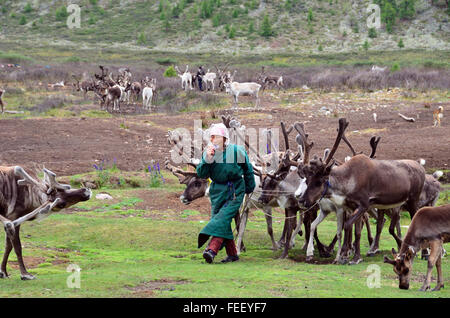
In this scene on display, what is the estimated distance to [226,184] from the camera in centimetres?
1059

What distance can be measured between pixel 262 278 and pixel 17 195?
11.1ft

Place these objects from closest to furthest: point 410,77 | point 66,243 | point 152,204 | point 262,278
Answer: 1. point 262,278
2. point 66,243
3. point 152,204
4. point 410,77

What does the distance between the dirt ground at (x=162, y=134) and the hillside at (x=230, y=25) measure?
3957 cm

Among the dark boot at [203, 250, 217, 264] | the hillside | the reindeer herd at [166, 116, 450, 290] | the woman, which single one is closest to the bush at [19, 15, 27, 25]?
the hillside

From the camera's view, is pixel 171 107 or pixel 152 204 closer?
pixel 152 204

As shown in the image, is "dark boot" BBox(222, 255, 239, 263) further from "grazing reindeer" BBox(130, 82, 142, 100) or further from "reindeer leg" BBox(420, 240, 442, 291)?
"grazing reindeer" BBox(130, 82, 142, 100)

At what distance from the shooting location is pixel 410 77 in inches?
1734

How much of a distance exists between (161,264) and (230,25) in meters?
73.8

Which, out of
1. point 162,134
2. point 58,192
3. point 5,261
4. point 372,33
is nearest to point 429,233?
point 58,192

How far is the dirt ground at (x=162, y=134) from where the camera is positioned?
2191 cm

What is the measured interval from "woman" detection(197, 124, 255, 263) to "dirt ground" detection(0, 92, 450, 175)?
10302 mm

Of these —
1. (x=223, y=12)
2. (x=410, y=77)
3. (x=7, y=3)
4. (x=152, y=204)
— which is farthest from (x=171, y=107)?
(x=7, y=3)

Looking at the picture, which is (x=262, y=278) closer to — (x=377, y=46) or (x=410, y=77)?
(x=410, y=77)

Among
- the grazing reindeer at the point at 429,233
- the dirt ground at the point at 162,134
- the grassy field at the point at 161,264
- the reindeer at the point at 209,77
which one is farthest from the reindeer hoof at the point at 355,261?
the reindeer at the point at 209,77
